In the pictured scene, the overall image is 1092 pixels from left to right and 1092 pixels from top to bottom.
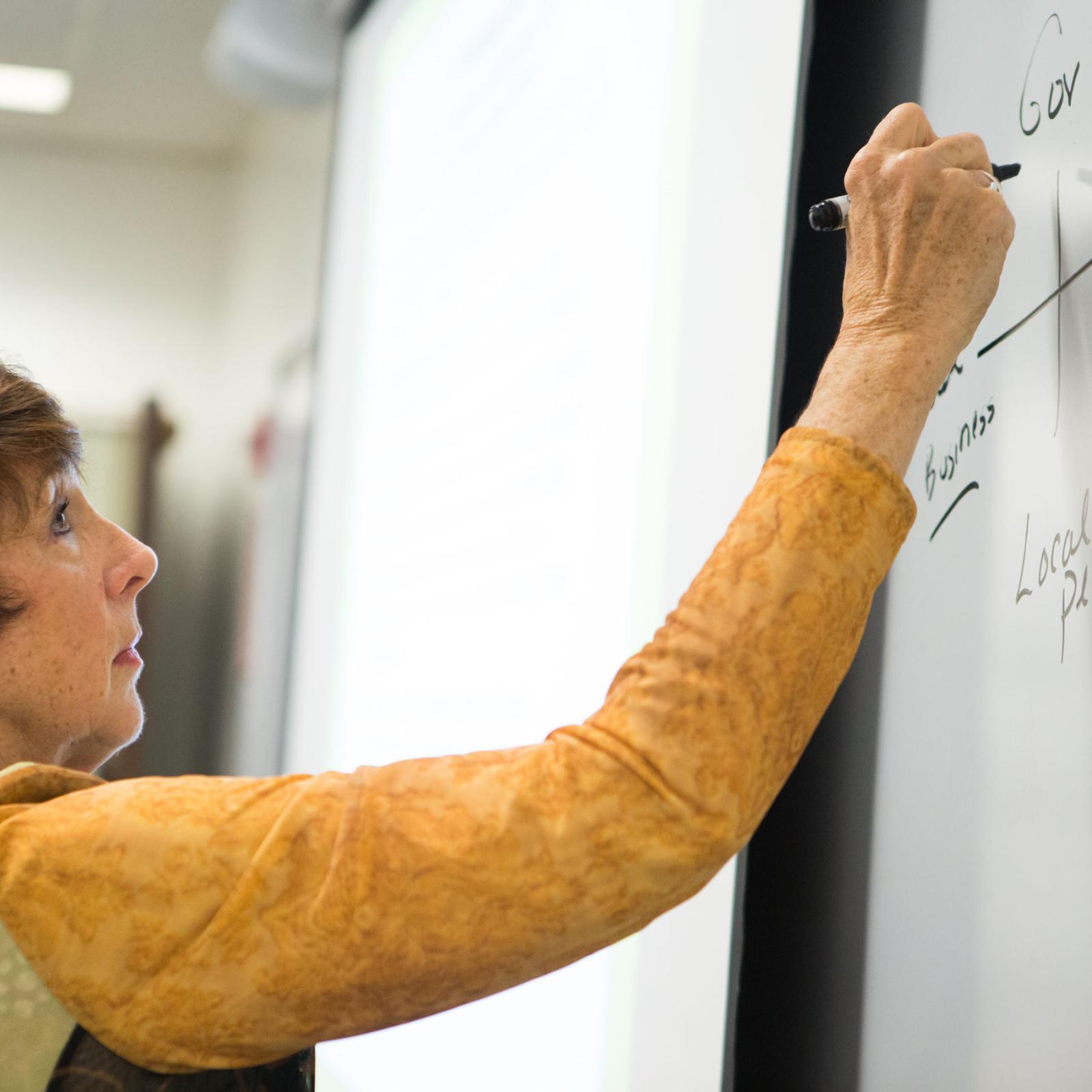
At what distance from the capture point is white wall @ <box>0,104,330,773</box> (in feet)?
8.19

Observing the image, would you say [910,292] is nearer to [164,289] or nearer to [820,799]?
[820,799]

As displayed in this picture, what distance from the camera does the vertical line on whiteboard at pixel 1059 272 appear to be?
62cm

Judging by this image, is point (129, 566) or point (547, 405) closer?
point (129, 566)

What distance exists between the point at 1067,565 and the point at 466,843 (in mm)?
317

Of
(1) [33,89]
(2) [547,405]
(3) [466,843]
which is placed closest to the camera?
(3) [466,843]

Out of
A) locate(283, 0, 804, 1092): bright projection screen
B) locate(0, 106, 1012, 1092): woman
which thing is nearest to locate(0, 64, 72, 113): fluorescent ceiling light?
locate(283, 0, 804, 1092): bright projection screen

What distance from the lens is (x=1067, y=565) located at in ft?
1.99

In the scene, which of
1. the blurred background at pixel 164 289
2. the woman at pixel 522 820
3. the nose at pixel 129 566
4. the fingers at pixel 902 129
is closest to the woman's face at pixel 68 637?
the nose at pixel 129 566

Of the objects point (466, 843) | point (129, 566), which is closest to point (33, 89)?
point (129, 566)

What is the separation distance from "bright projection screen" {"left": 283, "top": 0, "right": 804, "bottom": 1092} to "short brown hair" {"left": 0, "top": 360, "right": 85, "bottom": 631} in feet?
1.43

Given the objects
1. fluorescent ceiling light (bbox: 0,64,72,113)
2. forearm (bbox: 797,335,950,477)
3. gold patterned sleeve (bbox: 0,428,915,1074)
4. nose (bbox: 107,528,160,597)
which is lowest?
gold patterned sleeve (bbox: 0,428,915,1074)

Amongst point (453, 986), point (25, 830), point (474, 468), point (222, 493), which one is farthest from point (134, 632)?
point (222, 493)

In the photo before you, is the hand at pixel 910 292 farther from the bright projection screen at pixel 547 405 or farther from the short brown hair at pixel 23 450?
the short brown hair at pixel 23 450

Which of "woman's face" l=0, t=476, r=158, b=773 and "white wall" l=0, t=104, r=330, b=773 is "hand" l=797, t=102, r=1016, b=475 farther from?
"white wall" l=0, t=104, r=330, b=773
